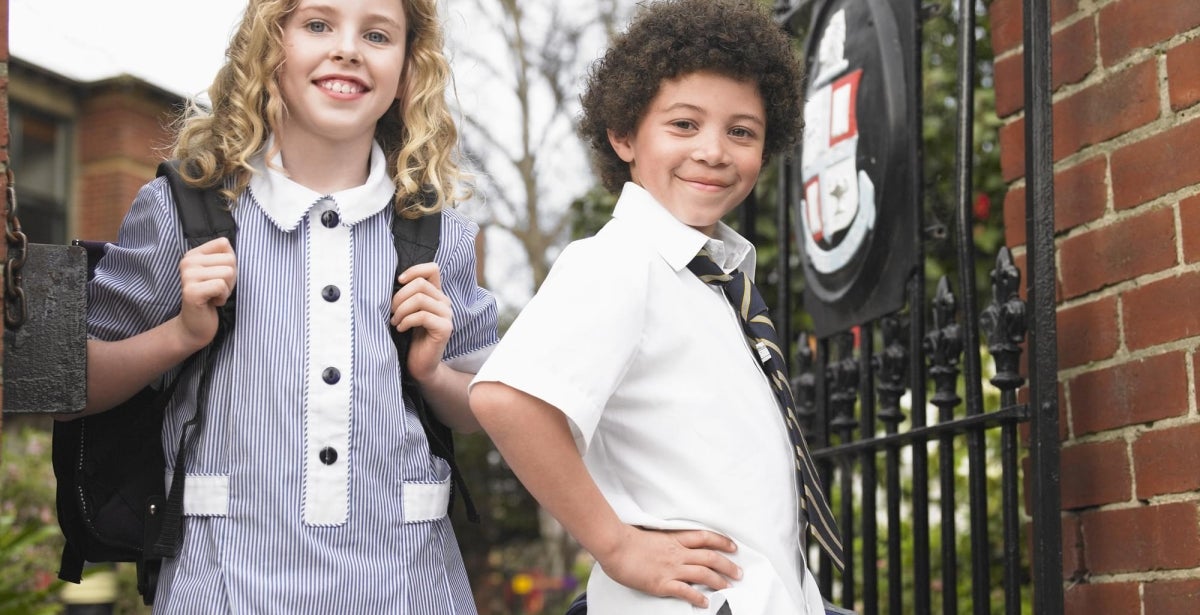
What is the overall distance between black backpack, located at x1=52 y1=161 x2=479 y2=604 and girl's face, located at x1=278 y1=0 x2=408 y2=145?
0.65ft

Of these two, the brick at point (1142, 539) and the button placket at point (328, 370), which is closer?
the button placket at point (328, 370)

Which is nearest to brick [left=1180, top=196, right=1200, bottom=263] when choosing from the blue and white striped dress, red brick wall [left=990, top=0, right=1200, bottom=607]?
red brick wall [left=990, top=0, right=1200, bottom=607]

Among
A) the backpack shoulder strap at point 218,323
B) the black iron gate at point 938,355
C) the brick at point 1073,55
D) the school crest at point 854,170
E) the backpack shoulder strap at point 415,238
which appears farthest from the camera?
the school crest at point 854,170

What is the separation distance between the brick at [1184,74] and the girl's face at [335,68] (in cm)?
133

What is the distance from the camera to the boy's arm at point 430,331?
78.8 inches

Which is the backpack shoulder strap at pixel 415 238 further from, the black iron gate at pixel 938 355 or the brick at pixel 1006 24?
the brick at pixel 1006 24

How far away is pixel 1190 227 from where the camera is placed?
2.14m

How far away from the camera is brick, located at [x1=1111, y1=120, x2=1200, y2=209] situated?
2.15 metres

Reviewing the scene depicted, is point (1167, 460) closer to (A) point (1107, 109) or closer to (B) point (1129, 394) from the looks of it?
(B) point (1129, 394)

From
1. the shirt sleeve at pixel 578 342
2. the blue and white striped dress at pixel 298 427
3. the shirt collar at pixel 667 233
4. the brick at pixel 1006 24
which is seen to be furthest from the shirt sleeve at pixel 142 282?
the brick at pixel 1006 24

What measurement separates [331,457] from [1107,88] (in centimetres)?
155

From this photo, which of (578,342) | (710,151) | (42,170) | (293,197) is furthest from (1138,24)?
(42,170)

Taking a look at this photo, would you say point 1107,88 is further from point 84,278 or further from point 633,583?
point 84,278

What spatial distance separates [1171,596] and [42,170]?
12782 millimetres
